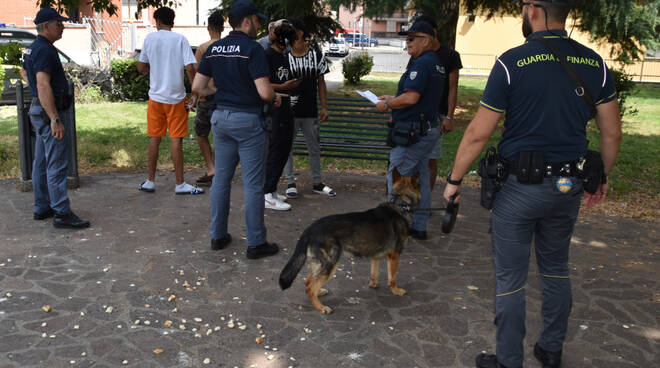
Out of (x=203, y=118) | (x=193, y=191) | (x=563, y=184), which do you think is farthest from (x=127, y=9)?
(x=563, y=184)

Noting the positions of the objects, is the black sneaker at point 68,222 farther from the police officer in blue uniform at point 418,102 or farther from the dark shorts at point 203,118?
the police officer in blue uniform at point 418,102

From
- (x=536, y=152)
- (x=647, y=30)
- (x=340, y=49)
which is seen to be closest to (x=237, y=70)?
(x=536, y=152)

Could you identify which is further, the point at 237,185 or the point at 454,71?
the point at 237,185

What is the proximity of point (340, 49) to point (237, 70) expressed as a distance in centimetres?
3496

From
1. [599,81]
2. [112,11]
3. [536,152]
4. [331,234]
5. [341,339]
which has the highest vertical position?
[112,11]

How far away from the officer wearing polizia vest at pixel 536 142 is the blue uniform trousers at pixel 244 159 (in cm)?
218

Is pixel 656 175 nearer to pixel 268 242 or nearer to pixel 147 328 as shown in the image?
pixel 268 242

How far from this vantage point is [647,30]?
1513 cm

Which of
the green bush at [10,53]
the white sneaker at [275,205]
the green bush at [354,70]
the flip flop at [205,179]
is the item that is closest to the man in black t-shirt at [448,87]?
the white sneaker at [275,205]

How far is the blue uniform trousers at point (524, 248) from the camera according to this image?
2.97 m

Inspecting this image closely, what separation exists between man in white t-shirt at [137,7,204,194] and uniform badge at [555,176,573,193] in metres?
4.87

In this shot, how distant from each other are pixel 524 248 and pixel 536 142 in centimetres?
58

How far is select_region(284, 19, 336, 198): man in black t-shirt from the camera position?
647 centimetres

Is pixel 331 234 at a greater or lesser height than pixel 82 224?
greater
